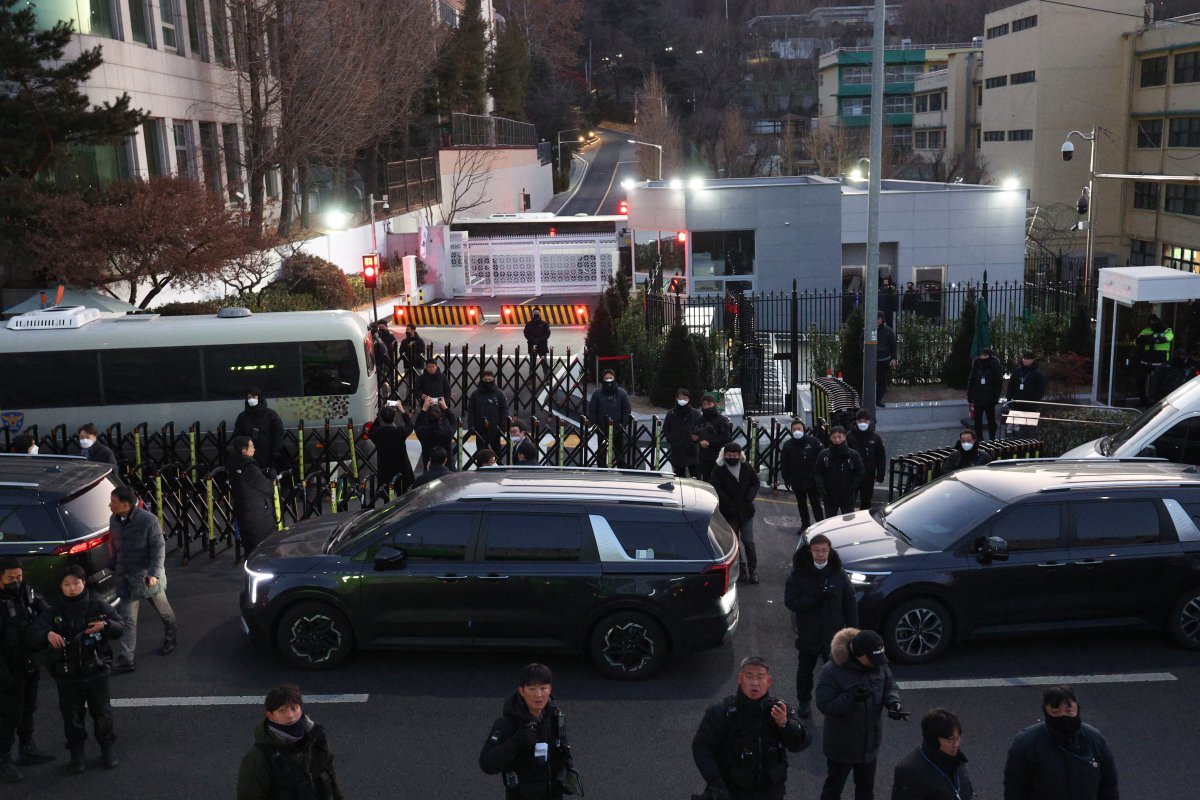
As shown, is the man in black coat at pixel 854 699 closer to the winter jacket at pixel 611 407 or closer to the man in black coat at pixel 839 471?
the man in black coat at pixel 839 471

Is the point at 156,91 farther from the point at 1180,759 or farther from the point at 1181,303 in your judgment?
the point at 1180,759

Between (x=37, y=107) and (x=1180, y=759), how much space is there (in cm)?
2196

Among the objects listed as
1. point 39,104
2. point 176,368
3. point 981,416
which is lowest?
point 981,416

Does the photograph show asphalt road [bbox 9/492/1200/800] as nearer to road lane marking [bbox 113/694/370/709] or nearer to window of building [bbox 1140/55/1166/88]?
road lane marking [bbox 113/694/370/709]

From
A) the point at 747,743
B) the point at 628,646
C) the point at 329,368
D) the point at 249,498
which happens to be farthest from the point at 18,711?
the point at 329,368

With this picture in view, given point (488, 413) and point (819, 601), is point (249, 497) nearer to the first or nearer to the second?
point (488, 413)

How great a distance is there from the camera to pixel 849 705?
642 cm

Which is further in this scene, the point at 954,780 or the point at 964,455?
the point at 964,455

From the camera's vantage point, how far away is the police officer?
24.5 feet

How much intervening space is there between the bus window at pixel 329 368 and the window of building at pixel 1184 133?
48366mm

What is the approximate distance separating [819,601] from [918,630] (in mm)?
1703

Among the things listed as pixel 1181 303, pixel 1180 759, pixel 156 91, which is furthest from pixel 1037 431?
pixel 156 91

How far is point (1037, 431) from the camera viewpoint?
51.9 ft

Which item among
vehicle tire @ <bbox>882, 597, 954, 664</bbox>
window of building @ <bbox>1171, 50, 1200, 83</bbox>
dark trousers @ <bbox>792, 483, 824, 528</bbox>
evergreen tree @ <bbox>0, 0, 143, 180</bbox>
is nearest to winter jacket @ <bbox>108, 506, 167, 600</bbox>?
vehicle tire @ <bbox>882, 597, 954, 664</bbox>
